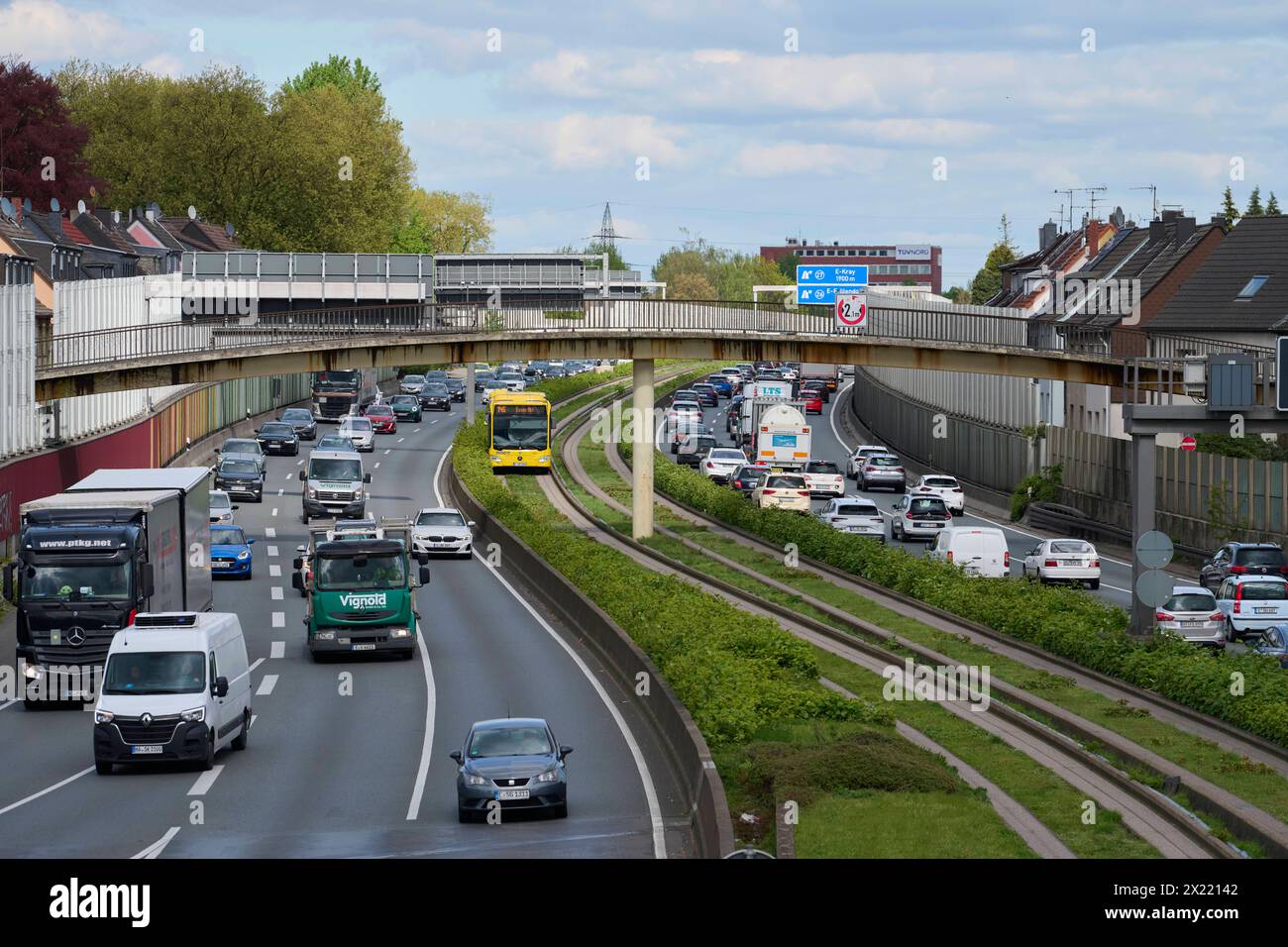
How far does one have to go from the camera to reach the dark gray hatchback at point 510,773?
2341 centimetres

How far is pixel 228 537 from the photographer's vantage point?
52.6 m

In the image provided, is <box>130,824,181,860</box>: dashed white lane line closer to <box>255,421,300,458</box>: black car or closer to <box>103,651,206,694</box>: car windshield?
<box>103,651,206,694</box>: car windshield

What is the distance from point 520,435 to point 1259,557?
136 ft

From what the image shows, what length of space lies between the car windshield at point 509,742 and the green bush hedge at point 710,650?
320 centimetres

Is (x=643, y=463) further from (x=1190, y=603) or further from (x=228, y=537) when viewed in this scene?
(x=1190, y=603)

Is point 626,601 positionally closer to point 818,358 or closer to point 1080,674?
point 1080,674

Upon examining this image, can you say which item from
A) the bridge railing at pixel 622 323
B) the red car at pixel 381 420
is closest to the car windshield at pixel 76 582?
the bridge railing at pixel 622 323

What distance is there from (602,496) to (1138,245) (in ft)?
102

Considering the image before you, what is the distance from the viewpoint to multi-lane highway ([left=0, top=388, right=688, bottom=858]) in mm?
22391

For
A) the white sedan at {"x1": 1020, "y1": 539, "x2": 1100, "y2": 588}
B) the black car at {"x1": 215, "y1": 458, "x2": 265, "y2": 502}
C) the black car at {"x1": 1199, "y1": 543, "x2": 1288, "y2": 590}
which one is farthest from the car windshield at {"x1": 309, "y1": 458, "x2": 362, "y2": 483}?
the black car at {"x1": 1199, "y1": 543, "x2": 1288, "y2": 590}

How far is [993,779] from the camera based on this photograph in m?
26.2

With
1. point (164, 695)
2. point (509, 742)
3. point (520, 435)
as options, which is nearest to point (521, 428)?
point (520, 435)
